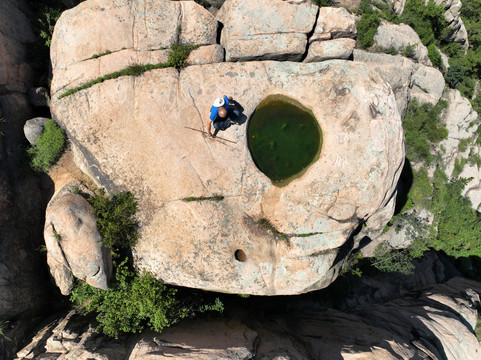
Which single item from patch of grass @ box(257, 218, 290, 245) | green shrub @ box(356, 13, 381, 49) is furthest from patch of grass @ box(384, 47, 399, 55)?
patch of grass @ box(257, 218, 290, 245)

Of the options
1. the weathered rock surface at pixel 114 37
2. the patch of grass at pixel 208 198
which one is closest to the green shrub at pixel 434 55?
the weathered rock surface at pixel 114 37

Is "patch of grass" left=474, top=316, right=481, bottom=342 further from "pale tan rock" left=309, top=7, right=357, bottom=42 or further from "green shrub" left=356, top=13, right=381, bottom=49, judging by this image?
"pale tan rock" left=309, top=7, right=357, bottom=42

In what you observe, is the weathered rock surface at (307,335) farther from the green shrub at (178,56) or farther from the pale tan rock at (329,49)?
the pale tan rock at (329,49)

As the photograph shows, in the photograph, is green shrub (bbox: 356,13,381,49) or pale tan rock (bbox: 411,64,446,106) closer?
green shrub (bbox: 356,13,381,49)

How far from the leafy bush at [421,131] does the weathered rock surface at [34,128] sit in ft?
49.8

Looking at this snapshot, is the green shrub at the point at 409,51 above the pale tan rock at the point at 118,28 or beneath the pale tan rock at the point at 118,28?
above

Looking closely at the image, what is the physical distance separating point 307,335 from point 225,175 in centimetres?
683

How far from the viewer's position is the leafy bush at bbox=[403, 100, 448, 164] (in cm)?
1236

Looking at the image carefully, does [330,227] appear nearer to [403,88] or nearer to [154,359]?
[154,359]

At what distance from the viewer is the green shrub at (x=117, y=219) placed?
8.29 meters

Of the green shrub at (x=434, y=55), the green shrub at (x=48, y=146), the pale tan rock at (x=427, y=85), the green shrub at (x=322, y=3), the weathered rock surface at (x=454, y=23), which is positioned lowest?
the green shrub at (x=48, y=146)

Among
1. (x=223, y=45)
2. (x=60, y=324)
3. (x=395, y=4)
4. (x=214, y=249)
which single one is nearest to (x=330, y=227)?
(x=214, y=249)

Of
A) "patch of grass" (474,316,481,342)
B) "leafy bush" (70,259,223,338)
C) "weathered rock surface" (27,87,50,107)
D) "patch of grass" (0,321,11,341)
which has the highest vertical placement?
"weathered rock surface" (27,87,50,107)

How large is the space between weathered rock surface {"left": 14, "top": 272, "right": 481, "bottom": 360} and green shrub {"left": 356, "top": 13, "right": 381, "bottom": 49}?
11.7 meters
